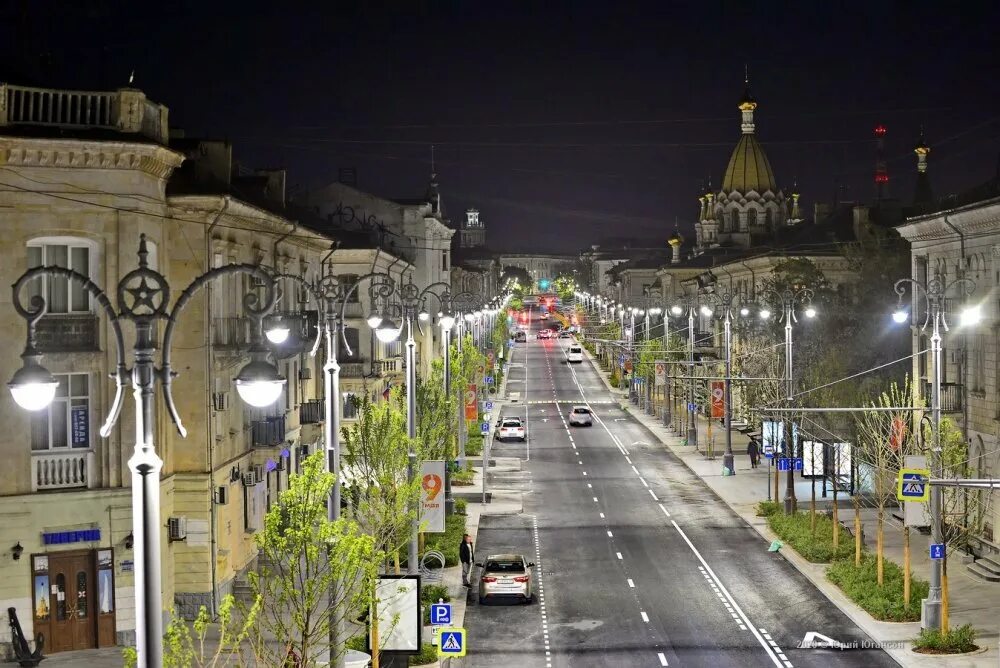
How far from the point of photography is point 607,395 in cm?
10825

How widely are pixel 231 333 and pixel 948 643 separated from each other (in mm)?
20102

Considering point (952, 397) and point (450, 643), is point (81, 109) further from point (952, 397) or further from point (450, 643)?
point (952, 397)

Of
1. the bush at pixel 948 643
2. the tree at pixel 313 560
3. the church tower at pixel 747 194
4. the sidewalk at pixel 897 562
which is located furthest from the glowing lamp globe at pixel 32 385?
the church tower at pixel 747 194

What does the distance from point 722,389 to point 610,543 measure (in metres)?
22.1

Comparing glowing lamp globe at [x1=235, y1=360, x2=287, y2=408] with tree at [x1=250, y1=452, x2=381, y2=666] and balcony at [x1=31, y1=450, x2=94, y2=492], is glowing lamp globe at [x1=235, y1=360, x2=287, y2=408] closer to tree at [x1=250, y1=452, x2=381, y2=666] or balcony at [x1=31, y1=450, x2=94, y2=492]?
tree at [x1=250, y1=452, x2=381, y2=666]

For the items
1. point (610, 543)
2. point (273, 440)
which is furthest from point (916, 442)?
point (273, 440)

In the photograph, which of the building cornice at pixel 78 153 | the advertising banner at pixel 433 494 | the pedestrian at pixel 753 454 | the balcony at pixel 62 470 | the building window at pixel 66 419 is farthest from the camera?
the pedestrian at pixel 753 454

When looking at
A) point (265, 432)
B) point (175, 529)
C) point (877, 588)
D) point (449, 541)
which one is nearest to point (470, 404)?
point (449, 541)

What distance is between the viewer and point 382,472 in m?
33.9

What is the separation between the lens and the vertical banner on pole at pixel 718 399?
60812 mm

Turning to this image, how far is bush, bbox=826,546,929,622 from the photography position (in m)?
31.4

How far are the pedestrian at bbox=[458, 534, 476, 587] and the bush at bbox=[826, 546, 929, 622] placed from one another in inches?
388

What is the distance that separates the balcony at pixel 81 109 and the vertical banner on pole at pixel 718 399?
36.3m

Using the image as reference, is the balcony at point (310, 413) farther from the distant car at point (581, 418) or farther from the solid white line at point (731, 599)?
the distant car at point (581, 418)
